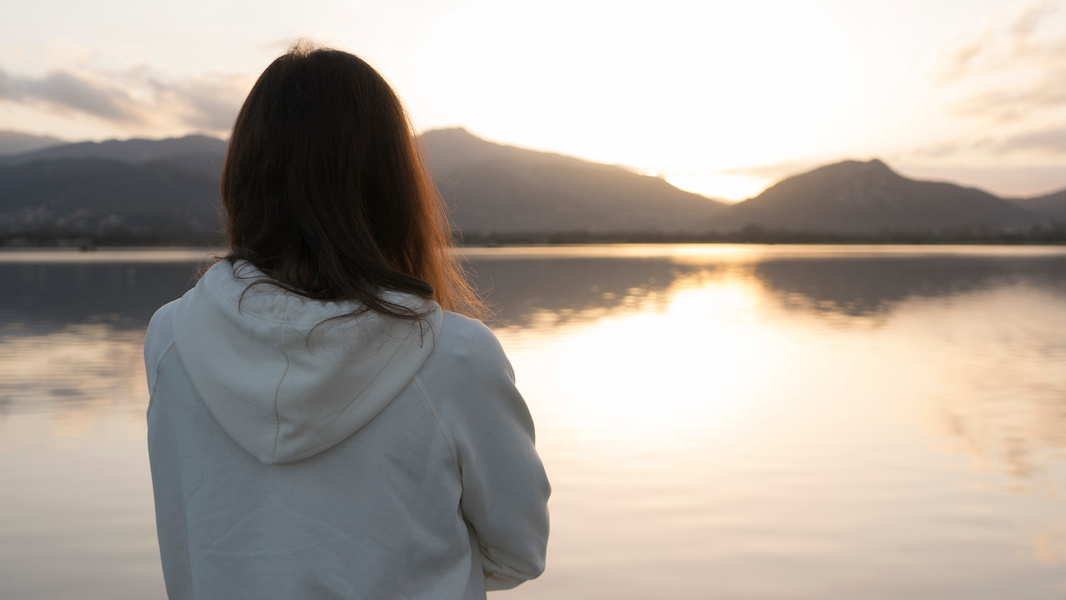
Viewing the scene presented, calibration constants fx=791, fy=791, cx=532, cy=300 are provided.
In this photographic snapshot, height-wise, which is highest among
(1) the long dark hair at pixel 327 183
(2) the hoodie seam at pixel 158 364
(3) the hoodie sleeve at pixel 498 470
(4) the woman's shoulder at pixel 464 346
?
(1) the long dark hair at pixel 327 183

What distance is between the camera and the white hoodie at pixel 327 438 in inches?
40.7

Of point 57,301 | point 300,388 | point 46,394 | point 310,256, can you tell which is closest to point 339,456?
point 300,388

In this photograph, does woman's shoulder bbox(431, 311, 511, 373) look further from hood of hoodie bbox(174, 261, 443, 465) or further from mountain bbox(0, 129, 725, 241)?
mountain bbox(0, 129, 725, 241)

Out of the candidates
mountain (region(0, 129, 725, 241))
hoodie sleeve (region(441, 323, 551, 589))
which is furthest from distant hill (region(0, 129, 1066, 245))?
hoodie sleeve (region(441, 323, 551, 589))

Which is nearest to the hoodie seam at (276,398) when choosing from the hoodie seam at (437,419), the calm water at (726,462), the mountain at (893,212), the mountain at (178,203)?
the hoodie seam at (437,419)

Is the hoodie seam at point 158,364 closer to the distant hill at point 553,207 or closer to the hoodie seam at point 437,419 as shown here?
the hoodie seam at point 437,419

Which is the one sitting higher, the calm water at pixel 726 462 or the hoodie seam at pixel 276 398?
the hoodie seam at pixel 276 398

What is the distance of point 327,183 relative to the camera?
1113 millimetres

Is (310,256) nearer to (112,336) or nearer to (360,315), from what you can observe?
(360,315)

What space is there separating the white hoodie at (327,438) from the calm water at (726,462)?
2.57 meters

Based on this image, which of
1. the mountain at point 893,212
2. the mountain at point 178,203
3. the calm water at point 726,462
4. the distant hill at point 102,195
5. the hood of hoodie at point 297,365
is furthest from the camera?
the mountain at point 893,212

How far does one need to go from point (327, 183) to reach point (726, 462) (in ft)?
15.7

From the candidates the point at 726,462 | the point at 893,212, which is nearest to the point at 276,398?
the point at 726,462

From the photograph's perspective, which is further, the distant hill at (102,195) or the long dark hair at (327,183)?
the distant hill at (102,195)
